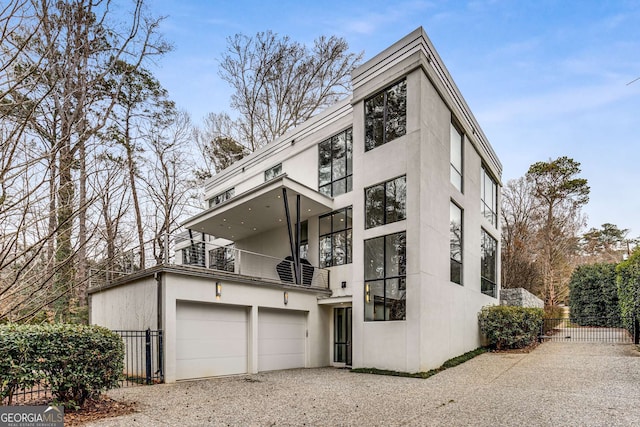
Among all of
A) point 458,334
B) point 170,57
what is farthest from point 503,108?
point 170,57

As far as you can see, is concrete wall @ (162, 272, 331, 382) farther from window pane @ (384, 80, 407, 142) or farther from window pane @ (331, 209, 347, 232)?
window pane @ (384, 80, 407, 142)

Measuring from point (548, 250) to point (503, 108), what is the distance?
14350mm

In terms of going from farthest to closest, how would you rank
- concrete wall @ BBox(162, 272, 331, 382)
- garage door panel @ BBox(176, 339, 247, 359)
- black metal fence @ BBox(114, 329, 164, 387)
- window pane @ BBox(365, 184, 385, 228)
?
window pane @ BBox(365, 184, 385, 228)
garage door panel @ BBox(176, 339, 247, 359)
concrete wall @ BBox(162, 272, 331, 382)
black metal fence @ BBox(114, 329, 164, 387)

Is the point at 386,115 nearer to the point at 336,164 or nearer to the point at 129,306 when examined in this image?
the point at 336,164

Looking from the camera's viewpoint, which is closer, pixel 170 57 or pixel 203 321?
pixel 170 57

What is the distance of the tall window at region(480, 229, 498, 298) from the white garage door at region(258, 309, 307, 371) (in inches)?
311

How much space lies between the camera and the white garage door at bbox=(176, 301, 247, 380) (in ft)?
32.3

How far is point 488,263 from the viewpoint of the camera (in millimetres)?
17438

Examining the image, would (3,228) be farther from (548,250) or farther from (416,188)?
(548,250)

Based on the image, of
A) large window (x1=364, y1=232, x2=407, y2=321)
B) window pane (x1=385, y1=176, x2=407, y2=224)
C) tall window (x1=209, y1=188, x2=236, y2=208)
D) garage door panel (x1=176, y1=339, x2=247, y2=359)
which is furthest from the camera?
tall window (x1=209, y1=188, x2=236, y2=208)

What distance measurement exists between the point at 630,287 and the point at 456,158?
6.85 metres

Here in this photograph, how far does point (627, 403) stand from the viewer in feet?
22.5

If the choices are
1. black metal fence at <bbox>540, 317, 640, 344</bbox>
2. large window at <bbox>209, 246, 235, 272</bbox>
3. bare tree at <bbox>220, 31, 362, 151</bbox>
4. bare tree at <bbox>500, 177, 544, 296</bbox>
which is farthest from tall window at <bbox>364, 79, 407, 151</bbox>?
bare tree at <bbox>500, 177, 544, 296</bbox>

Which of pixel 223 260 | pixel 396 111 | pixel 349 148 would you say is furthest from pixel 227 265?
pixel 396 111
